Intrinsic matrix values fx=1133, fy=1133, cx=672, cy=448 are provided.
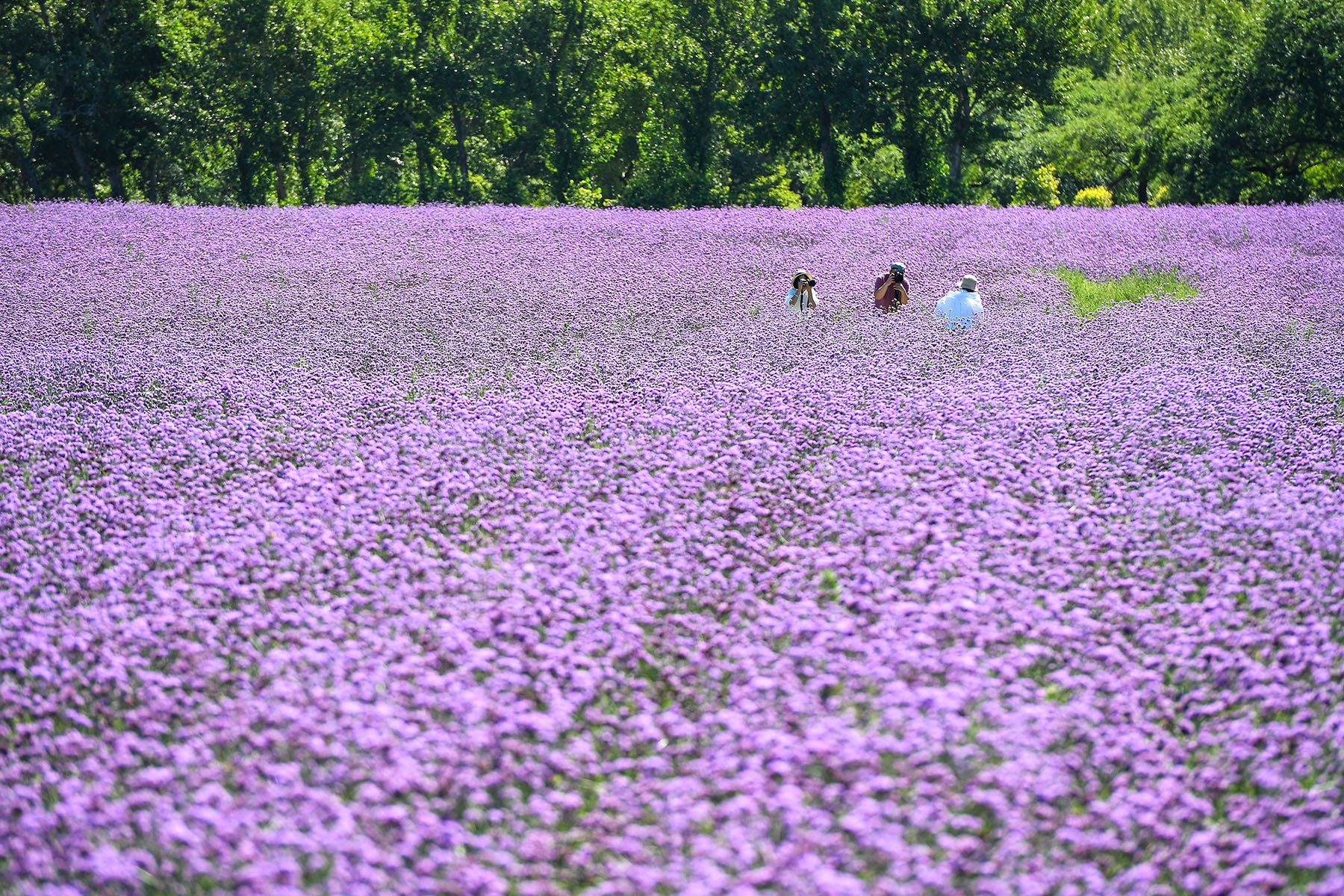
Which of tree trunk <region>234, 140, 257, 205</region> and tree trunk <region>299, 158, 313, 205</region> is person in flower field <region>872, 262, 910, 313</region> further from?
tree trunk <region>299, 158, 313, 205</region>

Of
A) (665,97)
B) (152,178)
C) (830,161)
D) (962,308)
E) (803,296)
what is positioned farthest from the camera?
(152,178)

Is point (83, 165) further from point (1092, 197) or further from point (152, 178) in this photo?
point (1092, 197)

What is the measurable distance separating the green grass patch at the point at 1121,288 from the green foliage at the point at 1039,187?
2437 cm

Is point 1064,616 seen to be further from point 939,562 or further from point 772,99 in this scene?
point 772,99

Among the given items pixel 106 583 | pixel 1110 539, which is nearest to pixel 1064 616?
pixel 1110 539

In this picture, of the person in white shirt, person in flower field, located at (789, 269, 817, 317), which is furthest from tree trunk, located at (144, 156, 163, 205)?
the person in white shirt

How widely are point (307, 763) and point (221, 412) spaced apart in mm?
4532

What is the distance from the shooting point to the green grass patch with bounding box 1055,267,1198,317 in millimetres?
11352

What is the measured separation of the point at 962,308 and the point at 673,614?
6389mm

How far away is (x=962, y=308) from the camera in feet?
32.4

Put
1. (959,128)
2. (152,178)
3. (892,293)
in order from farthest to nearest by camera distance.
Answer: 1. (152,178)
2. (959,128)
3. (892,293)

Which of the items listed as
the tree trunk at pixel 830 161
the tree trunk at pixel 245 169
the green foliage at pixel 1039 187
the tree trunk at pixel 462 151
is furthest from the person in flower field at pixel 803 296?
the green foliage at pixel 1039 187

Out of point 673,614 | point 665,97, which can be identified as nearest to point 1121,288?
point 673,614

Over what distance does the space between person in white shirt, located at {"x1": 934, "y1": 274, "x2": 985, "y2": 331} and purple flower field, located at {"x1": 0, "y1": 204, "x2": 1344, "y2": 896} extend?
2.38 feet
